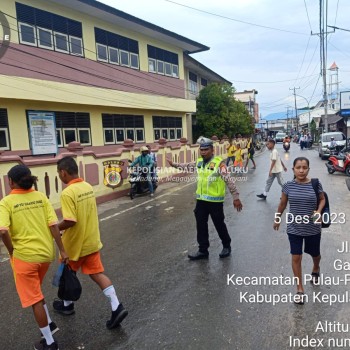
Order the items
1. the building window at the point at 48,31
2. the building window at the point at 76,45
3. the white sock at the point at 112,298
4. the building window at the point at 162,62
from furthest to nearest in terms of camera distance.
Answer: the building window at the point at 162,62 → the building window at the point at 76,45 → the building window at the point at 48,31 → the white sock at the point at 112,298

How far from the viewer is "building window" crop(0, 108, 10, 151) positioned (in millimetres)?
13000

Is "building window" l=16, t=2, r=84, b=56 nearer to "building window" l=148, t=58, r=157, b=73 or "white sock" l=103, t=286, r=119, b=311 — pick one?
"building window" l=148, t=58, r=157, b=73

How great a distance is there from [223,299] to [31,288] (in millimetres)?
2028

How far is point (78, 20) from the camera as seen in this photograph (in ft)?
52.2

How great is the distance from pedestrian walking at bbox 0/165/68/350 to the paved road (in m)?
0.48

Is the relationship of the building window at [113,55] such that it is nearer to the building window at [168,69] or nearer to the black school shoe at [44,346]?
the building window at [168,69]

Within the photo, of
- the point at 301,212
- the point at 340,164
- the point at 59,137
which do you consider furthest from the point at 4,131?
the point at 340,164

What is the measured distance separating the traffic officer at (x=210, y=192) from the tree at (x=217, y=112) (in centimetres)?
2297

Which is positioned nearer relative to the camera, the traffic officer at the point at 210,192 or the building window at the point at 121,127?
the traffic officer at the point at 210,192

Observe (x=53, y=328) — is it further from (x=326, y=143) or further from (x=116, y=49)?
(x=326, y=143)

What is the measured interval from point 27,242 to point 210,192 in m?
2.69

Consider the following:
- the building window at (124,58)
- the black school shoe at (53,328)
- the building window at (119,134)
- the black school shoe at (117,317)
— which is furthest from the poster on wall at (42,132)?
the black school shoe at (117,317)

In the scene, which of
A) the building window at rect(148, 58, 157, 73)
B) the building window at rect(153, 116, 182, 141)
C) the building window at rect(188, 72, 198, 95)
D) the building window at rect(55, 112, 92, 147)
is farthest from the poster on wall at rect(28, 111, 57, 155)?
the building window at rect(188, 72, 198, 95)

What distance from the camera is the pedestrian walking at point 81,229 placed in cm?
331
